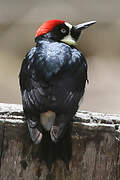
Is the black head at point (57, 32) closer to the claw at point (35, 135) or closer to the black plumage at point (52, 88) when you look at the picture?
the black plumage at point (52, 88)

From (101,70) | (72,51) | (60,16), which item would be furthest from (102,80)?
(72,51)

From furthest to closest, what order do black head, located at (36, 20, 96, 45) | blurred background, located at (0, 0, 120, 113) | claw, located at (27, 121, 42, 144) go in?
blurred background, located at (0, 0, 120, 113) → black head, located at (36, 20, 96, 45) → claw, located at (27, 121, 42, 144)

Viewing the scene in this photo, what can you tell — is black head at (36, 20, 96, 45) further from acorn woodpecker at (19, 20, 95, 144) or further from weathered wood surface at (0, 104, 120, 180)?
weathered wood surface at (0, 104, 120, 180)

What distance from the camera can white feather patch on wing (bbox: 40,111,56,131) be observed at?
365cm

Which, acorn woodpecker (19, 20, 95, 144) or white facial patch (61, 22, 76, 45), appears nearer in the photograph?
acorn woodpecker (19, 20, 95, 144)

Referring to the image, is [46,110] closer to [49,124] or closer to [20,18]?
[49,124]

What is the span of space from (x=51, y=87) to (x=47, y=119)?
0.71 ft

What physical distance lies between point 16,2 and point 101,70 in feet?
4.34

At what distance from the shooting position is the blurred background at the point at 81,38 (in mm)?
7766

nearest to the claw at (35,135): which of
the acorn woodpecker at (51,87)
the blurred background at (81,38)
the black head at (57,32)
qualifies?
the acorn woodpecker at (51,87)

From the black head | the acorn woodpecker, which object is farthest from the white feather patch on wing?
the black head

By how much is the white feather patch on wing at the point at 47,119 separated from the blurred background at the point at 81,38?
12.7ft

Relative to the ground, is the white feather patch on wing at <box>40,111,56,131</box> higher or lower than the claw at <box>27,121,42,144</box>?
higher

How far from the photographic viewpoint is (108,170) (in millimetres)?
3648
